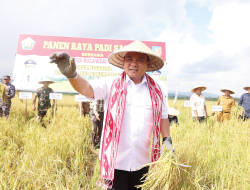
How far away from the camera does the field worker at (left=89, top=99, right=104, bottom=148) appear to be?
154 inches

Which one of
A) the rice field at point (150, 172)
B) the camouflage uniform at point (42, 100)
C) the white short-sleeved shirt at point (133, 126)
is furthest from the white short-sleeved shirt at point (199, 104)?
the camouflage uniform at point (42, 100)

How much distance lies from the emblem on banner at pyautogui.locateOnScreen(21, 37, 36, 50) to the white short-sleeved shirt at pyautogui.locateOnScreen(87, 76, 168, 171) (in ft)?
26.9

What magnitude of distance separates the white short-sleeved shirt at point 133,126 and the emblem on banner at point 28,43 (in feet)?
26.9

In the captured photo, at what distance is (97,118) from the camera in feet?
12.7

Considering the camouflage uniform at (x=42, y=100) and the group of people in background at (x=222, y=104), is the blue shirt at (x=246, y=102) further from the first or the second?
the camouflage uniform at (x=42, y=100)

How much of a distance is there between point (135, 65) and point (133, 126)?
498 mm

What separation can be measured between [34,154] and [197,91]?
16.4 feet

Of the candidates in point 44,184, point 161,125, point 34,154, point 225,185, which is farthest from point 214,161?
point 34,154

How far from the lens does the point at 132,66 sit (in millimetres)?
1328

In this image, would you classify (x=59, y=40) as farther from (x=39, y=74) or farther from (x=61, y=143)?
(x=61, y=143)

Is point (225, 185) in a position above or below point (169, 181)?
below

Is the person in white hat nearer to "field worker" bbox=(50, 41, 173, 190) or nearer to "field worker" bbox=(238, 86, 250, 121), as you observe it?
"field worker" bbox=(238, 86, 250, 121)

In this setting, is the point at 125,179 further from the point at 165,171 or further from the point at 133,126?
the point at 133,126

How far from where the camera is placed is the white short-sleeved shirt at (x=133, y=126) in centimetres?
130
